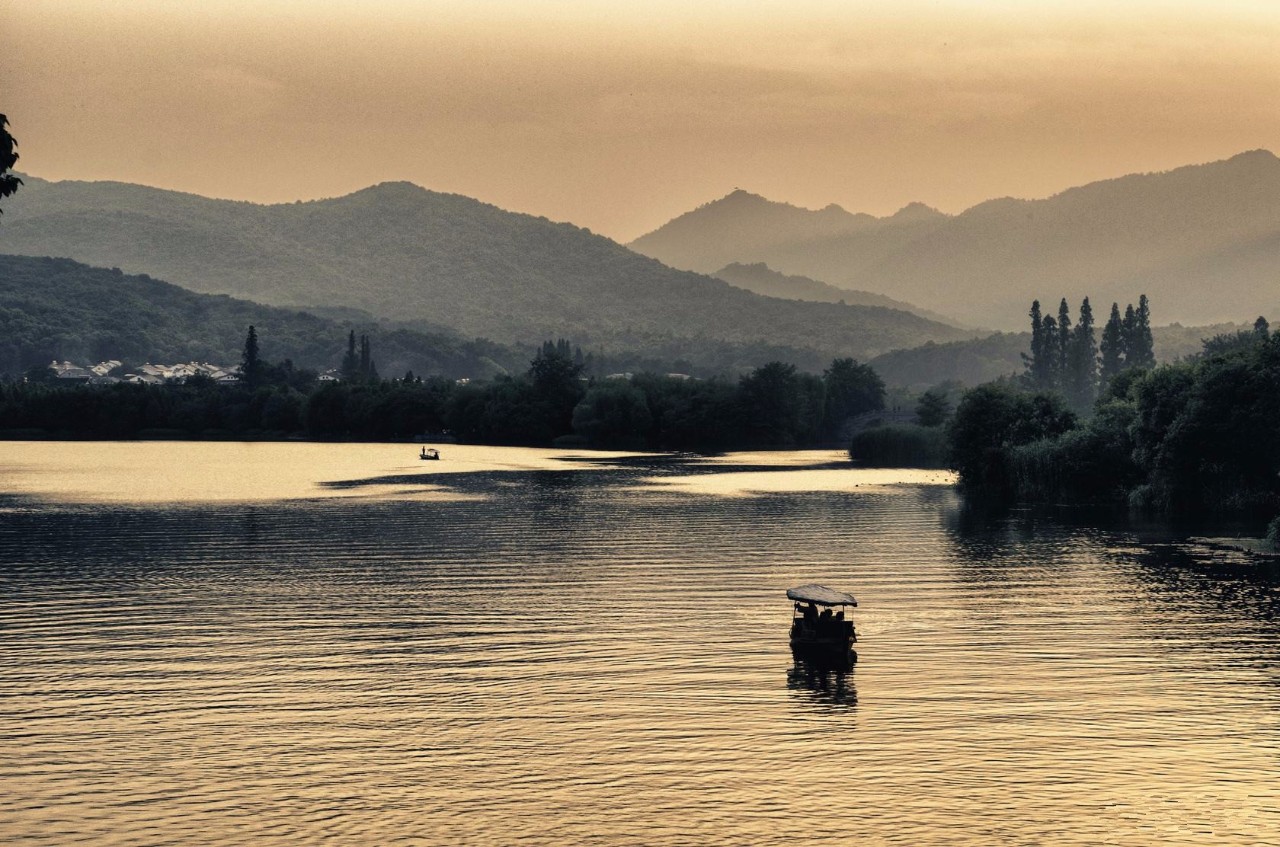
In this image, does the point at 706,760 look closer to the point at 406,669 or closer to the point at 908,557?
the point at 406,669

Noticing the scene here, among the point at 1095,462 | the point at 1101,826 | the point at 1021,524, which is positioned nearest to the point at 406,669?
the point at 1101,826

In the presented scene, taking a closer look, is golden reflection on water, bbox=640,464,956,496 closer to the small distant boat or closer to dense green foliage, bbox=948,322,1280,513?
dense green foliage, bbox=948,322,1280,513

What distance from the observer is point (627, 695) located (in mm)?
55906

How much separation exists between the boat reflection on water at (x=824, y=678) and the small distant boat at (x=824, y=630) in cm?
32

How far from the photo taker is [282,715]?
5259 centimetres

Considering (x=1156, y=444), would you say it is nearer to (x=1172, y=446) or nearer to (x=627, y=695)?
(x=1172, y=446)

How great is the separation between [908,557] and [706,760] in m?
55.8

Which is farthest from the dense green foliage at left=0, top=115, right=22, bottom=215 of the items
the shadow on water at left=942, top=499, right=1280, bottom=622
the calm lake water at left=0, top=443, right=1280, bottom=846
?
the shadow on water at left=942, top=499, right=1280, bottom=622

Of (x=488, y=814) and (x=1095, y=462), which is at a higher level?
(x=1095, y=462)

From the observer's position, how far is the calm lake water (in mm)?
41969

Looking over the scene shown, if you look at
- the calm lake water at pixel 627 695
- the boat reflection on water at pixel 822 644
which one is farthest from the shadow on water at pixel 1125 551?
the boat reflection on water at pixel 822 644

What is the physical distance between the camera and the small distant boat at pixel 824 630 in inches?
2429

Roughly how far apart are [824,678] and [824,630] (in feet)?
11.3

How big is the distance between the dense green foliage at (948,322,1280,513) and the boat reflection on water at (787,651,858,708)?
249 feet
